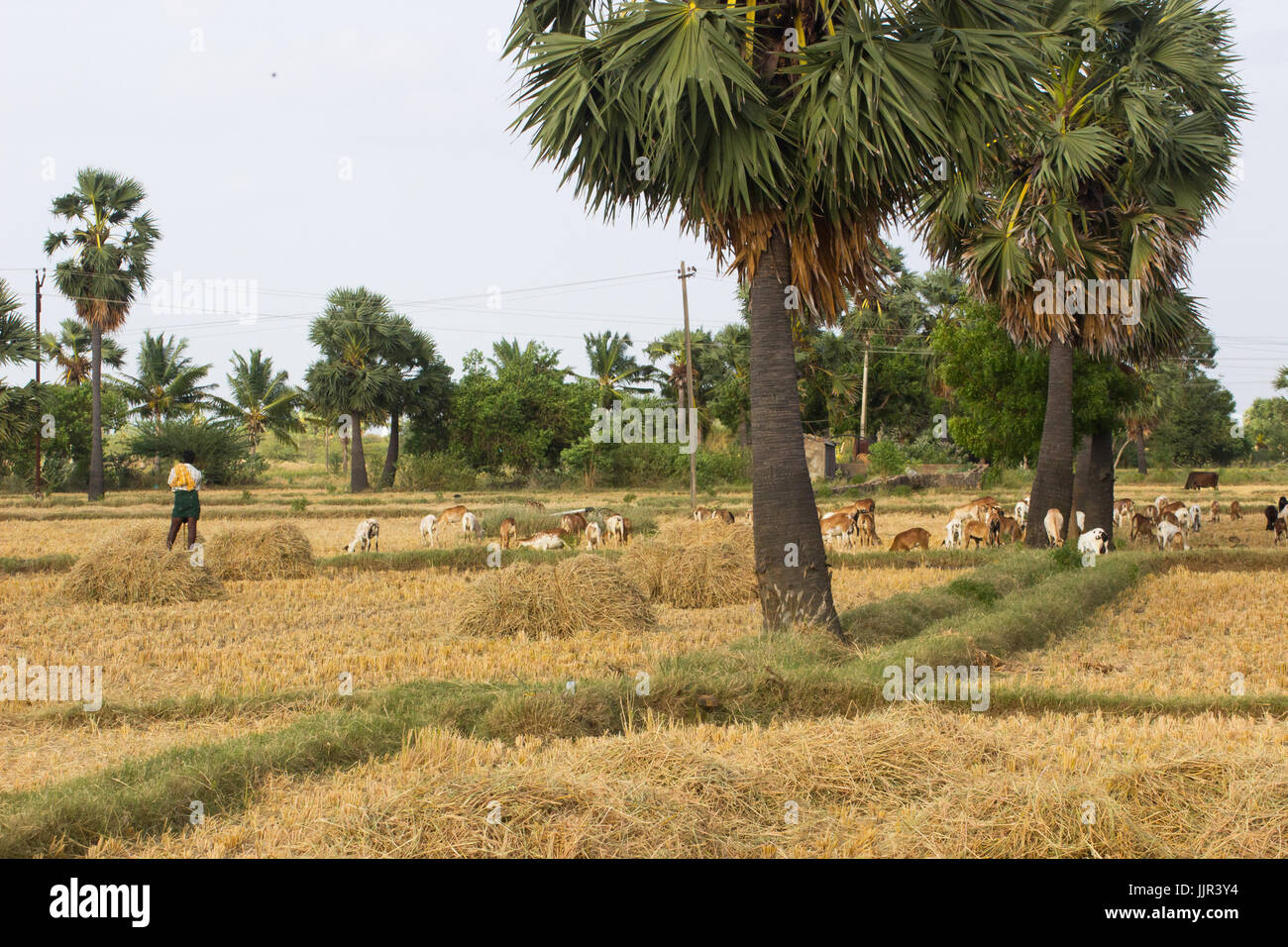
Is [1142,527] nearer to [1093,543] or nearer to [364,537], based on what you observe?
[1093,543]

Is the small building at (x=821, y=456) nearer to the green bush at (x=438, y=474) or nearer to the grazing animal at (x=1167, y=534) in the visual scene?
the green bush at (x=438, y=474)

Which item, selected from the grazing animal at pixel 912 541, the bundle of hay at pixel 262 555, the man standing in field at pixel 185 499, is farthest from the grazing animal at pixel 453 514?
the grazing animal at pixel 912 541

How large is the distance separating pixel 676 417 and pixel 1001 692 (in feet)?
138

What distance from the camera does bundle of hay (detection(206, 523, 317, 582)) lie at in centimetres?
1831

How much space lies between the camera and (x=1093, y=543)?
19.5 metres

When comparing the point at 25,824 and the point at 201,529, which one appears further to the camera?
the point at 201,529

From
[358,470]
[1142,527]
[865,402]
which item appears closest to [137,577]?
[1142,527]

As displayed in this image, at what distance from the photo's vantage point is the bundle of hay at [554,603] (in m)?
13.1

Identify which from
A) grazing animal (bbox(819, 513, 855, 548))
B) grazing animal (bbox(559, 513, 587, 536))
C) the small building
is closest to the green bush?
the small building

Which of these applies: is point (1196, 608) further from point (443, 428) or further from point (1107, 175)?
point (443, 428)

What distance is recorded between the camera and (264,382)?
Answer: 204 ft

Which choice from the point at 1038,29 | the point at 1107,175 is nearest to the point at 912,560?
the point at 1107,175

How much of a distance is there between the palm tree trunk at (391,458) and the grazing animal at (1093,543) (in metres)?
39.0

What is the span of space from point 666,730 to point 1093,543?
14.0m
